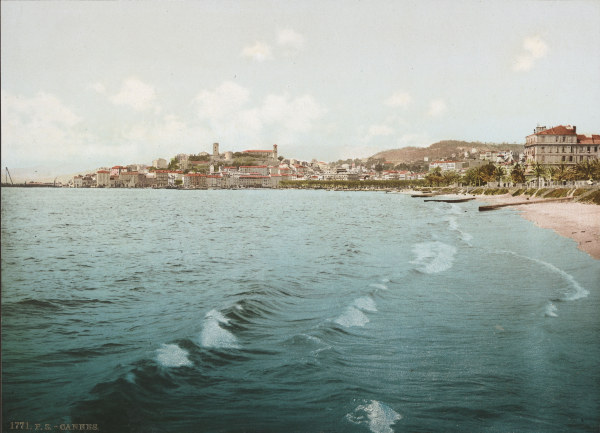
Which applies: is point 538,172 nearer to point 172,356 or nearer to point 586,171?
point 586,171

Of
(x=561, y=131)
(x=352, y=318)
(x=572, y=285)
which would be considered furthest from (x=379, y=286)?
(x=561, y=131)

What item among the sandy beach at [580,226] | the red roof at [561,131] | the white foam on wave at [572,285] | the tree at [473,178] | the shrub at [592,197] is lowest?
the white foam on wave at [572,285]

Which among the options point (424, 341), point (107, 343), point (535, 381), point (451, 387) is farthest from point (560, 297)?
point (107, 343)

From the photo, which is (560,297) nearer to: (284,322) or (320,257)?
(284,322)

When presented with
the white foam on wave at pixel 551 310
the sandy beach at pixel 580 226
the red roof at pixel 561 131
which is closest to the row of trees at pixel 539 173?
the red roof at pixel 561 131

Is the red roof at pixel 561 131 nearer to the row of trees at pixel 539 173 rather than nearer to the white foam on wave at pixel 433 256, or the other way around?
the row of trees at pixel 539 173
